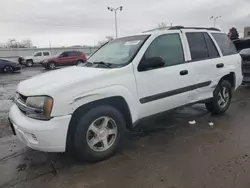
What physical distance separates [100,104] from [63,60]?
22125 mm

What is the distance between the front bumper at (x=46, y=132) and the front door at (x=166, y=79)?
1.23 m

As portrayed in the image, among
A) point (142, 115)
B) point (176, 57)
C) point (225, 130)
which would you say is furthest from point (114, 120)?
point (225, 130)

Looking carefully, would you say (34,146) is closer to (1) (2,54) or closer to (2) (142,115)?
(2) (142,115)

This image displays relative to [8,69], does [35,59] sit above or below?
above

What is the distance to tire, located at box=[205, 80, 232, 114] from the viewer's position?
5.10 metres

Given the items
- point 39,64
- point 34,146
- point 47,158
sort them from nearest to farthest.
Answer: point 34,146 → point 47,158 → point 39,64

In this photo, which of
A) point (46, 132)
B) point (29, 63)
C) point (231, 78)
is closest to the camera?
point (46, 132)

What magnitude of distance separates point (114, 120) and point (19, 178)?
141 cm

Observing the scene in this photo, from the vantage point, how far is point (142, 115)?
3.78 m

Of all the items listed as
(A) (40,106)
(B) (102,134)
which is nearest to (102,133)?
(B) (102,134)

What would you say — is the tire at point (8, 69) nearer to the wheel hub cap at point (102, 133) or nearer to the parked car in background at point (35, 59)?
the parked car in background at point (35, 59)

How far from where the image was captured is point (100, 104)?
11.1 feet

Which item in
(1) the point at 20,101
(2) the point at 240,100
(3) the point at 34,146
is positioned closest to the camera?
(3) the point at 34,146

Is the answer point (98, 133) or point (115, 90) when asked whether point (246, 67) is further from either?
point (98, 133)
